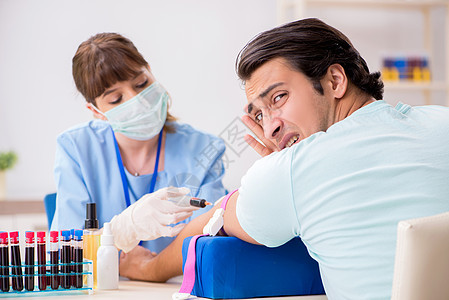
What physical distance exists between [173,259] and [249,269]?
291 mm

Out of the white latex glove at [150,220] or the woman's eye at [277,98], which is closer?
the woman's eye at [277,98]

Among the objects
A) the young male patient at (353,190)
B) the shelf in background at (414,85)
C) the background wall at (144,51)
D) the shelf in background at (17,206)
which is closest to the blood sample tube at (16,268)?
the young male patient at (353,190)

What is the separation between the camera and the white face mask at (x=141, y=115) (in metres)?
1.77

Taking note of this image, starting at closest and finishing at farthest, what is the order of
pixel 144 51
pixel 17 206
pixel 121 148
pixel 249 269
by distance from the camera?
pixel 249 269, pixel 121 148, pixel 17 206, pixel 144 51

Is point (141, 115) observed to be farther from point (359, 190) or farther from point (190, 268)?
point (359, 190)

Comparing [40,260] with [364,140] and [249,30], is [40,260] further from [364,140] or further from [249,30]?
[249,30]

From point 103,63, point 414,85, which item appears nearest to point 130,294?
point 103,63

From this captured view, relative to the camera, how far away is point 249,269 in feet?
3.25

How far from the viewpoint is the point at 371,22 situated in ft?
12.8

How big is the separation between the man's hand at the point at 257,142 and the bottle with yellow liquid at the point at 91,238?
0.41 m

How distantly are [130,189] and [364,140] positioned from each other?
1.07 metres

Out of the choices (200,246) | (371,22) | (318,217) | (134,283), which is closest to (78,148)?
(134,283)

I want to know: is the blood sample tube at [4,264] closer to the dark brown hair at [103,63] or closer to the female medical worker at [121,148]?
the female medical worker at [121,148]

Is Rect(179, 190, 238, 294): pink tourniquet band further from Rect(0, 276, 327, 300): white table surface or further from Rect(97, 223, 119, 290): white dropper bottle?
Rect(97, 223, 119, 290): white dropper bottle
